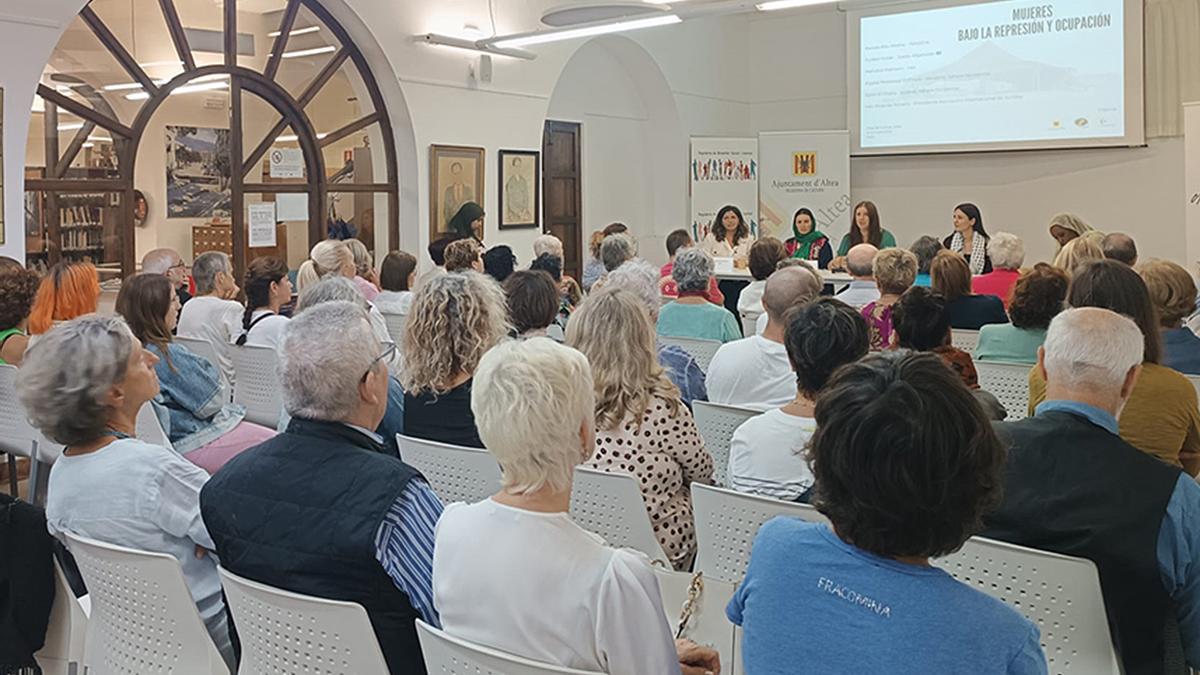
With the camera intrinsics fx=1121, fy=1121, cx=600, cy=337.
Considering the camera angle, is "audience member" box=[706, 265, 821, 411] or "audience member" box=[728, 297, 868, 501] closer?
"audience member" box=[728, 297, 868, 501]

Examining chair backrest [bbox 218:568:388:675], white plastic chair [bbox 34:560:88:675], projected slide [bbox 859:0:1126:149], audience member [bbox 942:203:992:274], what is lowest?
white plastic chair [bbox 34:560:88:675]

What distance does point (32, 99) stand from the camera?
7.27 metres

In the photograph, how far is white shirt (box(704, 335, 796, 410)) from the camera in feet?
13.8

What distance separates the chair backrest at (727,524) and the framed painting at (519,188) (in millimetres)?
8317

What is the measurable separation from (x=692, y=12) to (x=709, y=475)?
20.2 ft

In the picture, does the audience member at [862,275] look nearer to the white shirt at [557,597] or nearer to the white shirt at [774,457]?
the white shirt at [774,457]

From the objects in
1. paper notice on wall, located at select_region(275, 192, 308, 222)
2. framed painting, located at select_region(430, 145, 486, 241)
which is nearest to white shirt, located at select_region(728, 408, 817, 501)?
paper notice on wall, located at select_region(275, 192, 308, 222)

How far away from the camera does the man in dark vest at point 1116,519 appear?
216 centimetres

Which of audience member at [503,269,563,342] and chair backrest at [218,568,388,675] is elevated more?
audience member at [503,269,563,342]

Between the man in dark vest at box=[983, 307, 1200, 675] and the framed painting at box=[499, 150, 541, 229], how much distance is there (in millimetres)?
8798

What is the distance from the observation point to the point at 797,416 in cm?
298

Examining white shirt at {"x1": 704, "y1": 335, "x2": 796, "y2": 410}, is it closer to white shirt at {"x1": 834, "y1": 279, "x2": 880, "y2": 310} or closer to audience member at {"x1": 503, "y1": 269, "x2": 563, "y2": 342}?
audience member at {"x1": 503, "y1": 269, "x2": 563, "y2": 342}

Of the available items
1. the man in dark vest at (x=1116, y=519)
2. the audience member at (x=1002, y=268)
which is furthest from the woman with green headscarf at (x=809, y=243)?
the man in dark vest at (x=1116, y=519)

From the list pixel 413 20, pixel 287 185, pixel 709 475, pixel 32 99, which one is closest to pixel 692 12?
pixel 413 20
